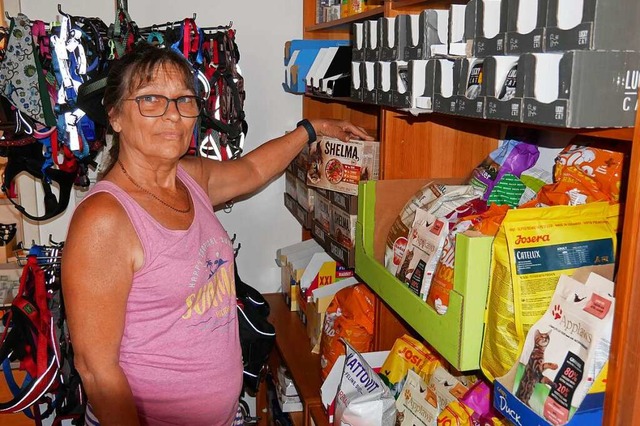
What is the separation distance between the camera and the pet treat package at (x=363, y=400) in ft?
4.92

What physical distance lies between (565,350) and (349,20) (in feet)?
5.05

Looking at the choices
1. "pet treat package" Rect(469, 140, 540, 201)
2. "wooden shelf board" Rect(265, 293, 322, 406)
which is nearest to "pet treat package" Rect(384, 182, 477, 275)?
"pet treat package" Rect(469, 140, 540, 201)

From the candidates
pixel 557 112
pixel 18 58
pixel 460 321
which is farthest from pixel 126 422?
pixel 18 58

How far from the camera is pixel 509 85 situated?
986 mm

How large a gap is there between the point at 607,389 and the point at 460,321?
29cm

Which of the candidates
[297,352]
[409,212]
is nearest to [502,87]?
[409,212]

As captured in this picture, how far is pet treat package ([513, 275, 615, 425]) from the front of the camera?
0.89 meters

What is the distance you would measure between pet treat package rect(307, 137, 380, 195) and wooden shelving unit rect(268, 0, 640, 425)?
0.08 m

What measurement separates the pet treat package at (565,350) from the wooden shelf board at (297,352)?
1.21 meters

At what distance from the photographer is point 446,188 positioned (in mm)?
1526

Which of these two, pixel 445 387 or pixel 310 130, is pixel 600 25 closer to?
pixel 445 387

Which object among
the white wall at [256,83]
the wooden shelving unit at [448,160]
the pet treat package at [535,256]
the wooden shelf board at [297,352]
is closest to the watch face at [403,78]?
the wooden shelving unit at [448,160]

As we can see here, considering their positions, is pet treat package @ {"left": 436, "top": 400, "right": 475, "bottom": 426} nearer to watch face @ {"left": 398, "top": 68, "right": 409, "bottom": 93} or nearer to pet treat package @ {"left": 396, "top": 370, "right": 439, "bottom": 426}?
pet treat package @ {"left": 396, "top": 370, "right": 439, "bottom": 426}

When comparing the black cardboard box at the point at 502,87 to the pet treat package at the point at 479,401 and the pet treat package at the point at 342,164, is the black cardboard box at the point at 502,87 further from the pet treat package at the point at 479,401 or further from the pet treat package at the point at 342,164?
the pet treat package at the point at 342,164
